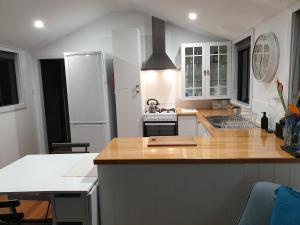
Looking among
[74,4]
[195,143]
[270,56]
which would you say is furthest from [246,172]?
[74,4]

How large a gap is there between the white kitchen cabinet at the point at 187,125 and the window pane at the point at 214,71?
2.37ft

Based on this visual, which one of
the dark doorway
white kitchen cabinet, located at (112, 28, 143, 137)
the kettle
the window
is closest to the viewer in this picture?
the window

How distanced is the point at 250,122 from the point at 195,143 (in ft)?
3.96

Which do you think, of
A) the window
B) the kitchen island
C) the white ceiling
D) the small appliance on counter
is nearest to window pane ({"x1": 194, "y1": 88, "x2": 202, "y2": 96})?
the small appliance on counter

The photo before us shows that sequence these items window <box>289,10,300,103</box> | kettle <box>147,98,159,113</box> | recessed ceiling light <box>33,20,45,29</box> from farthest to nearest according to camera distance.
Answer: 1. kettle <box>147,98,159,113</box>
2. recessed ceiling light <box>33,20,45,29</box>
3. window <box>289,10,300,103</box>

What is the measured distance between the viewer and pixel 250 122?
2787 mm

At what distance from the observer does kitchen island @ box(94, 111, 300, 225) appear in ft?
5.23

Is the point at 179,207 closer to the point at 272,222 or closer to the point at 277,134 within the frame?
the point at 272,222

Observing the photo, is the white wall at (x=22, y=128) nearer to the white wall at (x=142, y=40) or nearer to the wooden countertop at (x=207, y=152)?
the white wall at (x=142, y=40)

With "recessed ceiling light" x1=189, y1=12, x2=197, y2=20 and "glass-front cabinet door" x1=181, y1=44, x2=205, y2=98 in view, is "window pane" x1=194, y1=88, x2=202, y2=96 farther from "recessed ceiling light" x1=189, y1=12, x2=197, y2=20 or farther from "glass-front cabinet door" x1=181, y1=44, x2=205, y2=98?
"recessed ceiling light" x1=189, y1=12, x2=197, y2=20

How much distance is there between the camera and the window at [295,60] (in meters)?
1.94

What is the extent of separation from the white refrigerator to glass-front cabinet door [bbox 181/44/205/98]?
4.58 ft

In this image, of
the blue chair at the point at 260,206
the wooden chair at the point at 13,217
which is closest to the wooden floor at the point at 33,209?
the wooden chair at the point at 13,217

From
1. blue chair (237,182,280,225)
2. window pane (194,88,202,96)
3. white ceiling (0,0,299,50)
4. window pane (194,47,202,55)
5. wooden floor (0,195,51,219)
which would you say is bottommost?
wooden floor (0,195,51,219)
